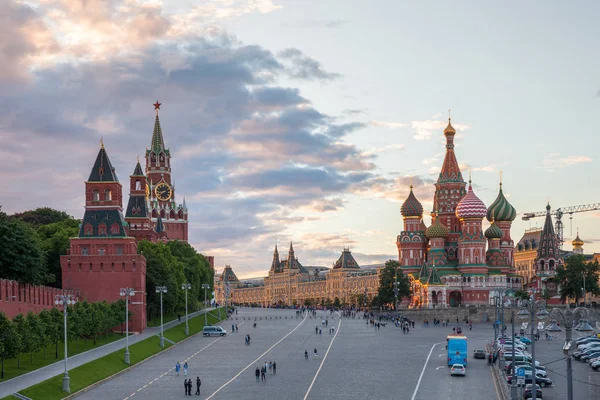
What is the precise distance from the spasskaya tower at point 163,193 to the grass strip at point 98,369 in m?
92.8

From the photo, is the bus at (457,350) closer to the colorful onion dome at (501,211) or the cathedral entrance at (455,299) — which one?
the cathedral entrance at (455,299)

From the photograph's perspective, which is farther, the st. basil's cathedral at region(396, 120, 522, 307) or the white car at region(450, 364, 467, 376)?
the st. basil's cathedral at region(396, 120, 522, 307)

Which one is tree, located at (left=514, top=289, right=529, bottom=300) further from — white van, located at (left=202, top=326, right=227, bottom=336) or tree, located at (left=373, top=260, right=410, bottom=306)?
white van, located at (left=202, top=326, right=227, bottom=336)

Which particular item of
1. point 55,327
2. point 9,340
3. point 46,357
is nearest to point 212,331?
point 46,357

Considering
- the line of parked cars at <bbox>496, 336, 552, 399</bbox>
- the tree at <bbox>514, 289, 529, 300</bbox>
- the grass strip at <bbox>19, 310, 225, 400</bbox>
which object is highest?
the tree at <bbox>514, 289, 529, 300</bbox>

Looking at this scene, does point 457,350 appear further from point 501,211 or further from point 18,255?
point 501,211

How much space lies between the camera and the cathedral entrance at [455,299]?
525ft

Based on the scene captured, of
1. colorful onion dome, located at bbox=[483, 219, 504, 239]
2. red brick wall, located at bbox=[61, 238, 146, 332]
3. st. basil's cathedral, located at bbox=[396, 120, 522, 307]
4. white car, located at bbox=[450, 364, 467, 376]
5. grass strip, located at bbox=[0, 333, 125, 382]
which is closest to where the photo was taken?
grass strip, located at bbox=[0, 333, 125, 382]

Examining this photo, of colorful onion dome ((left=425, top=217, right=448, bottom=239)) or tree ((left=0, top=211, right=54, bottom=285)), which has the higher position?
colorful onion dome ((left=425, top=217, right=448, bottom=239))

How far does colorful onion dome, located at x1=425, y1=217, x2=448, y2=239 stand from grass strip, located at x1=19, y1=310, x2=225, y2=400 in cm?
7270

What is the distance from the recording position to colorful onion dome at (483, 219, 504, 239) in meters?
167

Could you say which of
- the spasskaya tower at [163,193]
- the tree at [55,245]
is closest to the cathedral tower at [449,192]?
the spasskaya tower at [163,193]

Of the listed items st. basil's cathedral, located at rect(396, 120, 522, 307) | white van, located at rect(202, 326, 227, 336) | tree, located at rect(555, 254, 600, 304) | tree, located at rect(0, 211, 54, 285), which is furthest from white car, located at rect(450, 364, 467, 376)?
st. basil's cathedral, located at rect(396, 120, 522, 307)

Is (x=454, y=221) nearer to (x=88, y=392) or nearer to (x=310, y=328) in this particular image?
(x=310, y=328)
